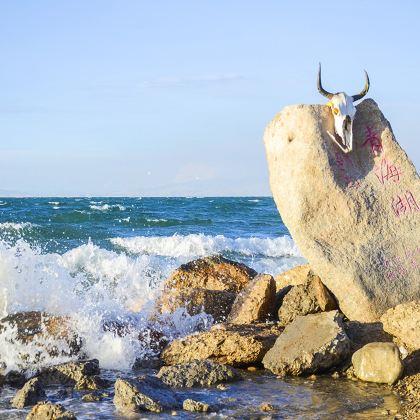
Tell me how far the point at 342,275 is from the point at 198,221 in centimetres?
2048

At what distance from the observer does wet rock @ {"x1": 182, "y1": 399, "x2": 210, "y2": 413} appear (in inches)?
212

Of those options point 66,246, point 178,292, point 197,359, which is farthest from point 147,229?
point 197,359

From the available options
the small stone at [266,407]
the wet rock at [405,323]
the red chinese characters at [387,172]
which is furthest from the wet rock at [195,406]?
the red chinese characters at [387,172]

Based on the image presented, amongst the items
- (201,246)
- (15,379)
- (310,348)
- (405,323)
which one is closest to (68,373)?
(15,379)

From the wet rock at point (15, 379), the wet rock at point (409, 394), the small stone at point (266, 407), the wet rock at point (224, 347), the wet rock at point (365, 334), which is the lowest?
the wet rock at point (15, 379)

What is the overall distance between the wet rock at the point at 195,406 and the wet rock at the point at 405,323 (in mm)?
2265

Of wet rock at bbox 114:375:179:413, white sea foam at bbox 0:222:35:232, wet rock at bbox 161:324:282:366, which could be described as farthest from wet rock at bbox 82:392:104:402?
Answer: white sea foam at bbox 0:222:35:232

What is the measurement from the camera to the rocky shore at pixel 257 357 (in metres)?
5.60

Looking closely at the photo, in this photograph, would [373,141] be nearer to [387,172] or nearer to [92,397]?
[387,172]

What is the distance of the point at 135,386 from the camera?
558 cm

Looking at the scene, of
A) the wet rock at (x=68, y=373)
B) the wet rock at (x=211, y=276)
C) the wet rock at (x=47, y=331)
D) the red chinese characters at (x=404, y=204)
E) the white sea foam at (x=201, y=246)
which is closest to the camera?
the wet rock at (x=68, y=373)

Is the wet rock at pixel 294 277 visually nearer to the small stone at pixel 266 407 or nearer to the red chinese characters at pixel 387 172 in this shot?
the red chinese characters at pixel 387 172

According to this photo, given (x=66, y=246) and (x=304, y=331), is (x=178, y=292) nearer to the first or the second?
(x=304, y=331)

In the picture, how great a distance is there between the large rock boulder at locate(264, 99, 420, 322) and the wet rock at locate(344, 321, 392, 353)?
1.20ft
